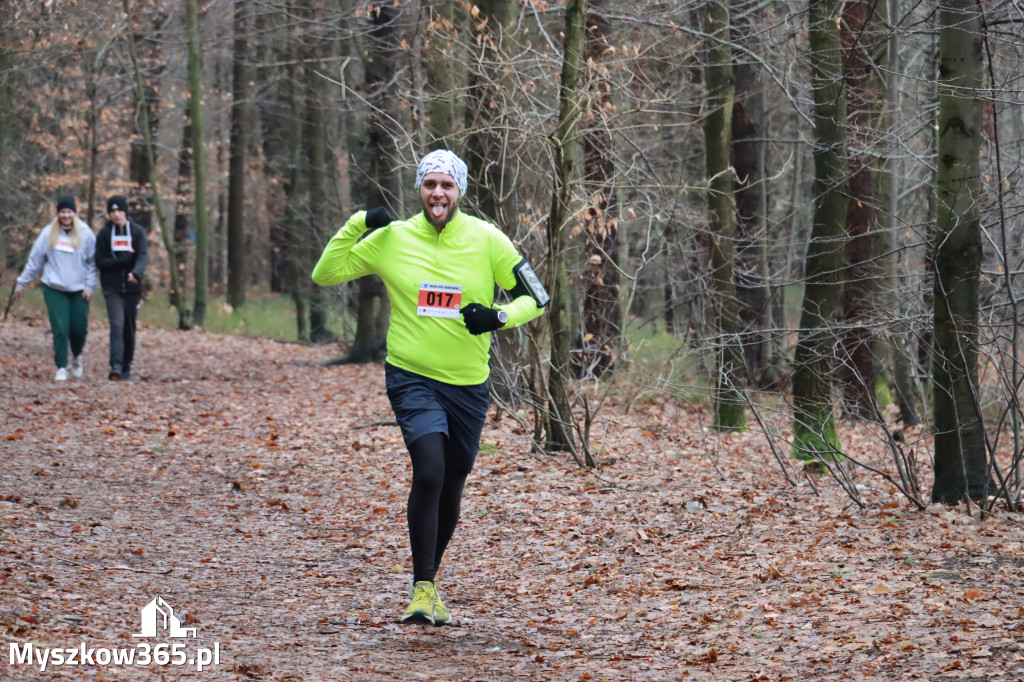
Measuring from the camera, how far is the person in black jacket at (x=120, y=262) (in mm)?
14016

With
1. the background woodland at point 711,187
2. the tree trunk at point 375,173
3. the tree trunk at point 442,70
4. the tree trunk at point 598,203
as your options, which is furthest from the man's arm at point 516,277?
the tree trunk at point 375,173

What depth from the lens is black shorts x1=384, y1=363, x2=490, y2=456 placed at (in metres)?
5.39

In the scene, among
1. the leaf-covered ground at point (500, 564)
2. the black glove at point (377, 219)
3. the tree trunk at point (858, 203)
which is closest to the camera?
the leaf-covered ground at point (500, 564)

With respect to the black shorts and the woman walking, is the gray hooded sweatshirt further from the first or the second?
the black shorts

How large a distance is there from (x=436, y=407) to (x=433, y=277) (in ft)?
2.05

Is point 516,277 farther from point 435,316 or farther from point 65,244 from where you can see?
point 65,244

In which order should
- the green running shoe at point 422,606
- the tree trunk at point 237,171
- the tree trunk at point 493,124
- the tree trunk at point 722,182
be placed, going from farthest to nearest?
the tree trunk at point 237,171, the tree trunk at point 722,182, the tree trunk at point 493,124, the green running shoe at point 422,606

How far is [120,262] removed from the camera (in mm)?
14102

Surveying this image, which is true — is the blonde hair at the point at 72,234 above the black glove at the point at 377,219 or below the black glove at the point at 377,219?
above

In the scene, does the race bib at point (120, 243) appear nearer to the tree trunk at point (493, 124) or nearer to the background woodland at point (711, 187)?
the background woodland at point (711, 187)

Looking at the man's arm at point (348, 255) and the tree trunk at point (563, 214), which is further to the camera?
the tree trunk at point (563, 214)

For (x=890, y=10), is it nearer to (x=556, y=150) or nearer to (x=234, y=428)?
(x=556, y=150)

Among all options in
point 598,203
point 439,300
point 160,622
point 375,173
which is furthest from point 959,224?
point 375,173

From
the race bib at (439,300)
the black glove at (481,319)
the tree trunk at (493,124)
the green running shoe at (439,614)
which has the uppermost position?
the tree trunk at (493,124)
